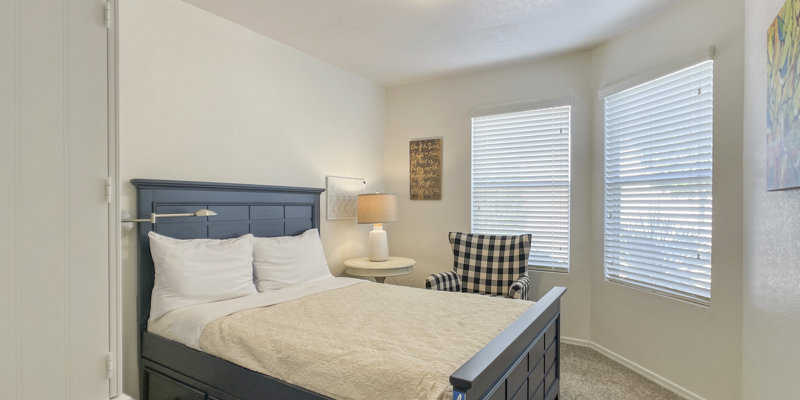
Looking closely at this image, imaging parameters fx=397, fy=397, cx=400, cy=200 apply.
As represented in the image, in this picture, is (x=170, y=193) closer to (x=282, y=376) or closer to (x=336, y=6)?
(x=282, y=376)

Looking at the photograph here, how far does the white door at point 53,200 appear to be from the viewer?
138 centimetres

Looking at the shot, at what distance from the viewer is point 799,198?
57.9 inches

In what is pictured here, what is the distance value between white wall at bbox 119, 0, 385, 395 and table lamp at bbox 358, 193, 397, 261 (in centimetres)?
31

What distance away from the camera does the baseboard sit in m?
2.64

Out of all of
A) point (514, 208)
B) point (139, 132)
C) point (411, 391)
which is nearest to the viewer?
point (411, 391)

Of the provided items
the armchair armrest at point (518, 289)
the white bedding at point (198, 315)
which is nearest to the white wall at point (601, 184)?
the armchair armrest at point (518, 289)

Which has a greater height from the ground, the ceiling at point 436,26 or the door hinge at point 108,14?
the ceiling at point 436,26

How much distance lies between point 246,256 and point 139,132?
0.97 metres

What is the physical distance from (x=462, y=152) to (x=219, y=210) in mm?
2431

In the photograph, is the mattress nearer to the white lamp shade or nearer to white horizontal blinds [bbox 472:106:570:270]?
the white lamp shade

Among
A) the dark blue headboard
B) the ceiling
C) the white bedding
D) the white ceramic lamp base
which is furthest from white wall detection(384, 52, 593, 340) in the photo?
the white bedding

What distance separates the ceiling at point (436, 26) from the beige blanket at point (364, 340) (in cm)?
193

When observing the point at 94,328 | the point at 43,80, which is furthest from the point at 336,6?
the point at 94,328

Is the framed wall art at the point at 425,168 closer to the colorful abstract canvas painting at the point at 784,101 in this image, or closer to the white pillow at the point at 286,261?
the white pillow at the point at 286,261
